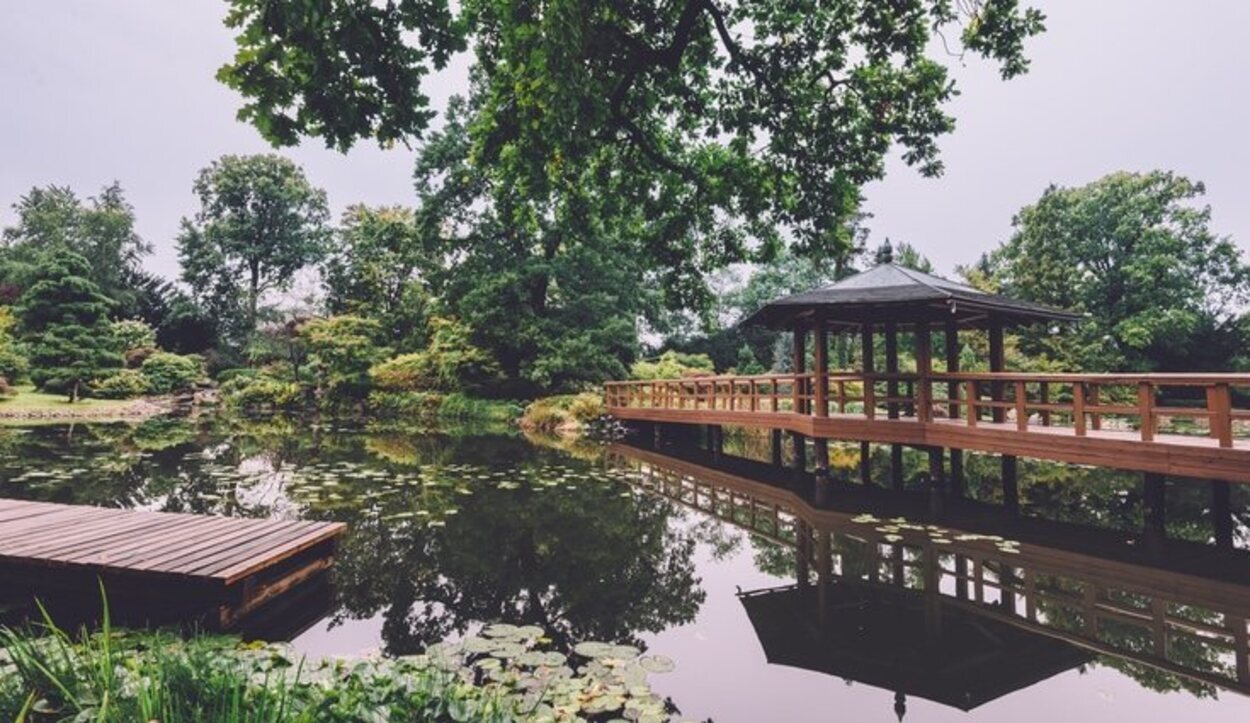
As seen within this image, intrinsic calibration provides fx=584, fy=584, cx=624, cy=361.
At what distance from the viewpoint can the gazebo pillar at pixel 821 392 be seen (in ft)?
34.4

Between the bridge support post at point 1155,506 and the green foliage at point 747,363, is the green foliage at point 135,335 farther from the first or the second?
the bridge support post at point 1155,506

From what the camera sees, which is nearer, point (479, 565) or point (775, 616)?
point (775, 616)

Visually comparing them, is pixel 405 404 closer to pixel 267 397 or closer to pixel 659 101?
pixel 267 397

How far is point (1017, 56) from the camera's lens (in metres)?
5.83

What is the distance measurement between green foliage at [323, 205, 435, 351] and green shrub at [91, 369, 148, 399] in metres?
8.91

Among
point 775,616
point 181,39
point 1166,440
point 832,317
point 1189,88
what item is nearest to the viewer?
point 775,616

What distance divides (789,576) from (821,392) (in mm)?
5275

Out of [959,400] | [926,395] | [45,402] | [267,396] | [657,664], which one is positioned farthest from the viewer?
[267,396]

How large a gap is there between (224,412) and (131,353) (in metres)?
8.73

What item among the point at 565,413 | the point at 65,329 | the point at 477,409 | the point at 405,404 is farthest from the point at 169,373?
the point at 565,413

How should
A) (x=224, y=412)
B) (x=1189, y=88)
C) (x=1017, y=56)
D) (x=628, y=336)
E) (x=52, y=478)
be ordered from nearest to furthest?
(x=1017, y=56)
(x=52, y=478)
(x=628, y=336)
(x=224, y=412)
(x=1189, y=88)

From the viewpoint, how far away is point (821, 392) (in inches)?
420

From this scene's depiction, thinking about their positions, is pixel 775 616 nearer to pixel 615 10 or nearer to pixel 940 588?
pixel 940 588

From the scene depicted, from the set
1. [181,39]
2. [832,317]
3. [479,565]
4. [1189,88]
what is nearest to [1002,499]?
[832,317]
